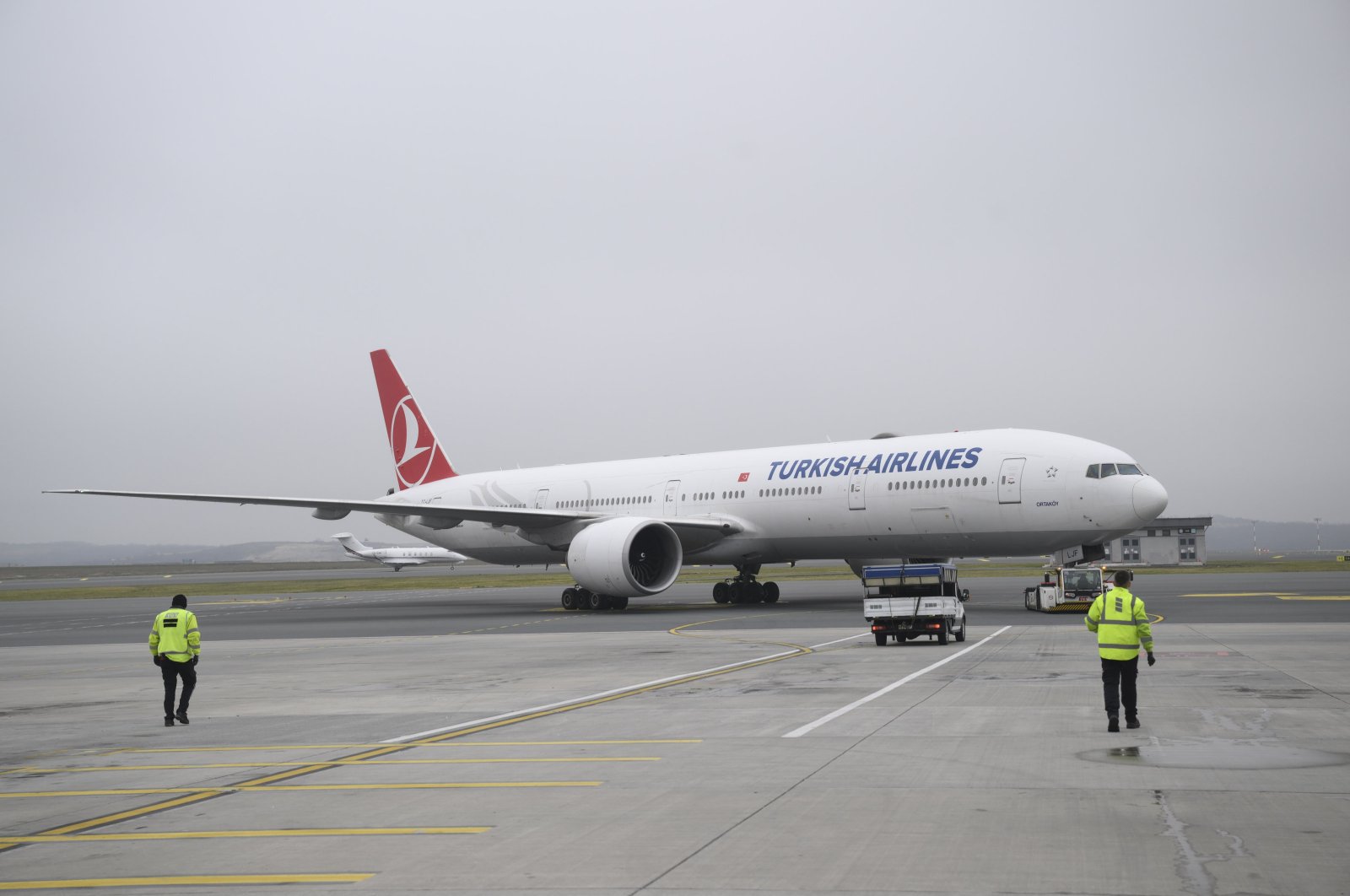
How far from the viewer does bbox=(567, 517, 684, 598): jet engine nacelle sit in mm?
34406

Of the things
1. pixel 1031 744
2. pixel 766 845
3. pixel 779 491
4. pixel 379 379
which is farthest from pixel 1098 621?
pixel 379 379

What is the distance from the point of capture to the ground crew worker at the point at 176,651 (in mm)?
14203

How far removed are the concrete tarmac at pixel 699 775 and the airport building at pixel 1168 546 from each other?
204ft

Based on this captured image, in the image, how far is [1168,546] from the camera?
8119 centimetres

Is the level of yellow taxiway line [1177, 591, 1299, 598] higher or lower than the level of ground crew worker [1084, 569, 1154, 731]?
lower

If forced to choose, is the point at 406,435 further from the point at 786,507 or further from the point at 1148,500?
the point at 1148,500

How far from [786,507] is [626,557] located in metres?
5.21

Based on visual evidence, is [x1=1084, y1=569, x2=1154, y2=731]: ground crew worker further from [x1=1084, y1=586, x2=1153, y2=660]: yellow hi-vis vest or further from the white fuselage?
the white fuselage

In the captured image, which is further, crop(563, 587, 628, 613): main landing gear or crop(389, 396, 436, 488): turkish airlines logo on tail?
crop(389, 396, 436, 488): turkish airlines logo on tail

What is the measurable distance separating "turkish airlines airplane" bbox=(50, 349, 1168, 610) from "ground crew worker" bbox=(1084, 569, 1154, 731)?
18.4m

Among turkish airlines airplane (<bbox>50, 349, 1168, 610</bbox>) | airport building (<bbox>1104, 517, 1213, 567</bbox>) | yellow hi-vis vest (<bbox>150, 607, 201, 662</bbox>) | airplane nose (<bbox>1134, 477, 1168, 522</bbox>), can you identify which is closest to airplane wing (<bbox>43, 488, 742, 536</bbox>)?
turkish airlines airplane (<bbox>50, 349, 1168, 610</bbox>)

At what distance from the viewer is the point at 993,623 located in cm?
2797

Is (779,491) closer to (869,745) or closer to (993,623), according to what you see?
(993,623)

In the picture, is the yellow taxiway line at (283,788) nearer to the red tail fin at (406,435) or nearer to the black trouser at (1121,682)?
the black trouser at (1121,682)
